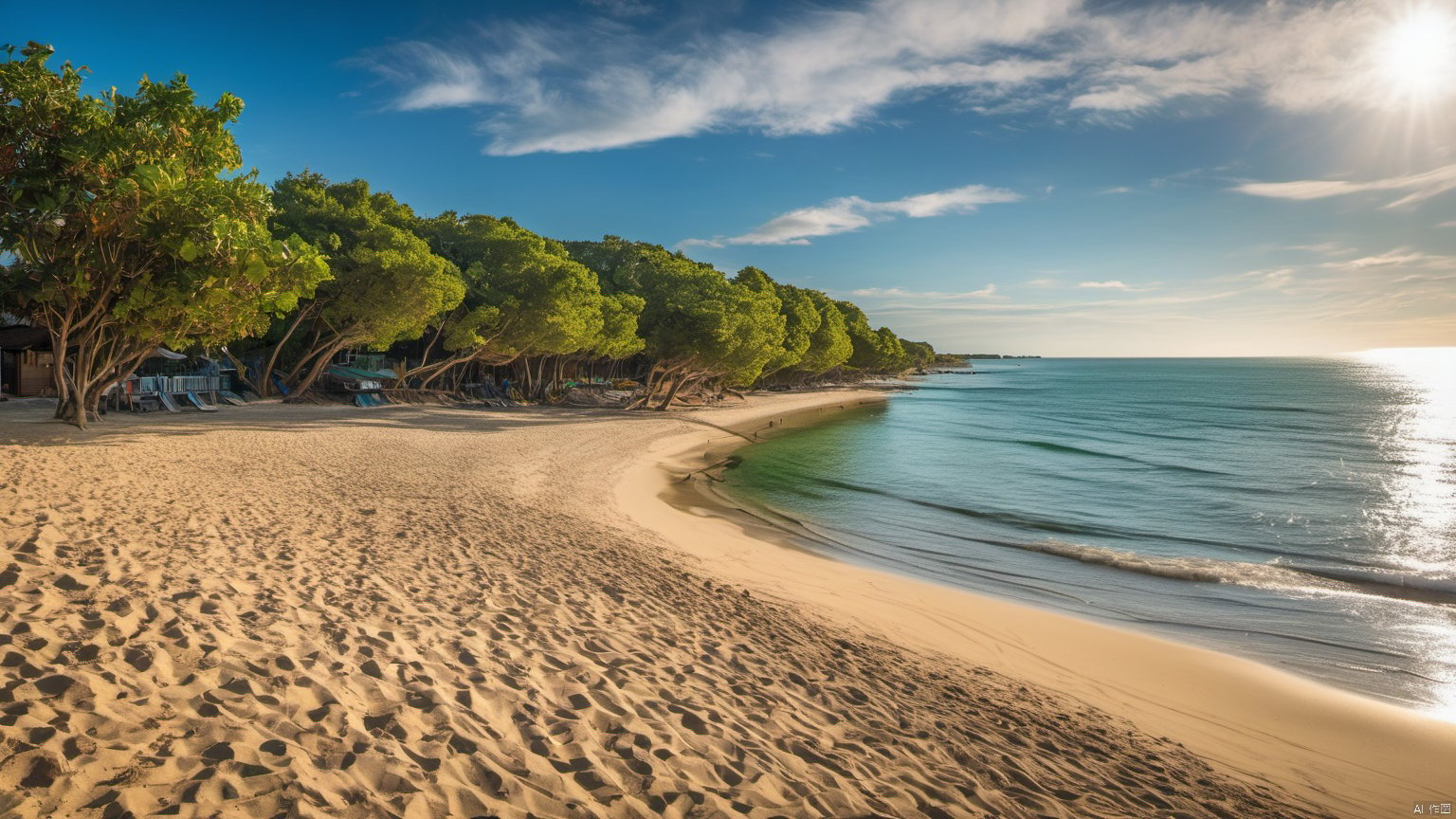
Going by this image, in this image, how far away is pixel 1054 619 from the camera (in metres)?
11.0

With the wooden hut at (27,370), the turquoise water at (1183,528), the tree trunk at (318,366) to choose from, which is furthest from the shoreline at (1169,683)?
the wooden hut at (27,370)

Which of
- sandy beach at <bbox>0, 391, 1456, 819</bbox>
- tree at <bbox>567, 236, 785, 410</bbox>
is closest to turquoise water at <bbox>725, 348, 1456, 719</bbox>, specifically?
sandy beach at <bbox>0, 391, 1456, 819</bbox>

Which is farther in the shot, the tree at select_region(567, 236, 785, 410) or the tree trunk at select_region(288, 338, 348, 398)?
the tree at select_region(567, 236, 785, 410)

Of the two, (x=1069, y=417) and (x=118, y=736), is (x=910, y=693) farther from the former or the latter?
(x=1069, y=417)

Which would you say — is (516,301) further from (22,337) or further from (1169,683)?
(1169,683)

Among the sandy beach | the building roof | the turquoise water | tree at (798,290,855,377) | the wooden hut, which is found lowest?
the turquoise water

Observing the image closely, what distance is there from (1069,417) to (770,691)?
6082cm

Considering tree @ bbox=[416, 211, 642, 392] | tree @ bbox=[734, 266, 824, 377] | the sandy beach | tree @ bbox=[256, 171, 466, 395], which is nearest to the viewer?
the sandy beach

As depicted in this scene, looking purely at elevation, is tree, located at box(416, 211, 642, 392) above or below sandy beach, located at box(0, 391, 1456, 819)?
above

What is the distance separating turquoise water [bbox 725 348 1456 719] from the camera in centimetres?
1112

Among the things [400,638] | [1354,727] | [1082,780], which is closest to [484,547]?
[400,638]

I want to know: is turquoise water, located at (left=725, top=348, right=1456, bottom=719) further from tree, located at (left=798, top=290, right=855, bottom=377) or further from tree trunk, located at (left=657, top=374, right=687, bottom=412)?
tree, located at (left=798, top=290, right=855, bottom=377)

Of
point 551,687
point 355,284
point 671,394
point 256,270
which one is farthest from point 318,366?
point 551,687

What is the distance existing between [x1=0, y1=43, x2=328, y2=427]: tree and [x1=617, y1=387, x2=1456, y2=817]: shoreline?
11.4 m
